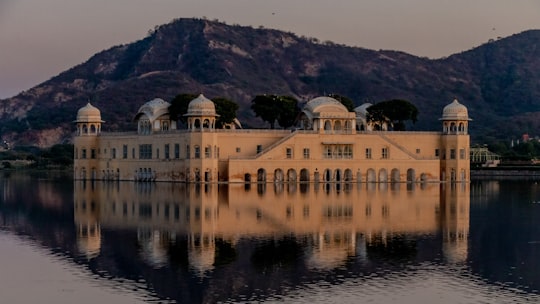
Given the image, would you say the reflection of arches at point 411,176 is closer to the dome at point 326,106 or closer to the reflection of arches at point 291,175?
the dome at point 326,106

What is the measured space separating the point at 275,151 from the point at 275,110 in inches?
397

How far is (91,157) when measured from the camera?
79250 mm

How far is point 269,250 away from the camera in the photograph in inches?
1152

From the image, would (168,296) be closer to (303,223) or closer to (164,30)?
(303,223)

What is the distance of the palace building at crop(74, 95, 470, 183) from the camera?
68.6 metres

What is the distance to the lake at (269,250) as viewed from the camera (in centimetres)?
2289

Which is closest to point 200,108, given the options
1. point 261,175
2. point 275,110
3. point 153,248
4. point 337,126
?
point 261,175

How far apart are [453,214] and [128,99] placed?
10829 cm

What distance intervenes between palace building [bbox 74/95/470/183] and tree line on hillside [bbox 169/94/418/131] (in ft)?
6.59

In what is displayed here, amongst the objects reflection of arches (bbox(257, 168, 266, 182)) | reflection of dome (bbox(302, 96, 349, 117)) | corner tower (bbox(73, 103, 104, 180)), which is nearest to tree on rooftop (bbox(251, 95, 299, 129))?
reflection of dome (bbox(302, 96, 349, 117))

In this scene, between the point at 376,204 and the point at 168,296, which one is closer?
the point at 168,296

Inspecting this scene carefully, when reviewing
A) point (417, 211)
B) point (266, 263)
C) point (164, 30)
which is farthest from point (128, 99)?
point (266, 263)

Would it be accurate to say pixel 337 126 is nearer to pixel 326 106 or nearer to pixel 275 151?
pixel 326 106

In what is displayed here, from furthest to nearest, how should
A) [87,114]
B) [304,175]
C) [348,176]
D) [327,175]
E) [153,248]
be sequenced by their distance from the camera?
[87,114]
[348,176]
[327,175]
[304,175]
[153,248]
